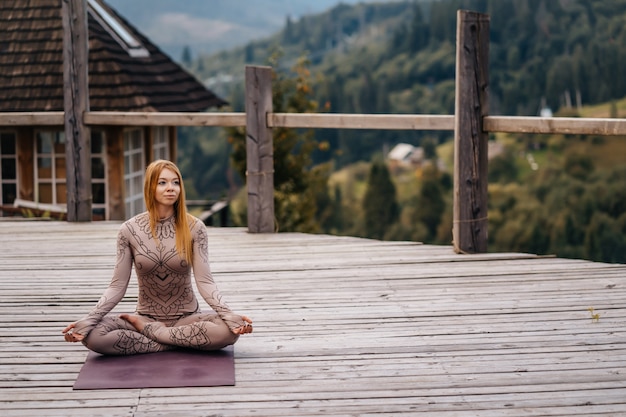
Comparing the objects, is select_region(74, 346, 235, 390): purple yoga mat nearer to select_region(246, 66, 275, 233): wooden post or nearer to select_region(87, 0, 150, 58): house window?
select_region(246, 66, 275, 233): wooden post

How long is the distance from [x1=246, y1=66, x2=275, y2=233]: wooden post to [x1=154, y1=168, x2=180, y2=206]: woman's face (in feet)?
10.6

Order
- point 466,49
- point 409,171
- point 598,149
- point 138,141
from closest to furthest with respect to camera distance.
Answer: point 466,49 → point 138,141 → point 598,149 → point 409,171

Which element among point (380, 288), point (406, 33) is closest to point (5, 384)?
point (380, 288)

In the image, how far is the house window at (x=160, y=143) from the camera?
53.7ft

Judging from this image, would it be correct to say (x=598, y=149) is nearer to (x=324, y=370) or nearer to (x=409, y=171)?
(x=409, y=171)

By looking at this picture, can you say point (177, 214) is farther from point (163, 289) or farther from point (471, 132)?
point (471, 132)

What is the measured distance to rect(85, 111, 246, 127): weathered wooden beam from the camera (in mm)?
8430

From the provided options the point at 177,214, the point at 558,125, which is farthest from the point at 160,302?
the point at 558,125

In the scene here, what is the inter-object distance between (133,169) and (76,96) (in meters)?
6.99

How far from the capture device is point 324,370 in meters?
4.59

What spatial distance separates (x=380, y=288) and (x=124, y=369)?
7.31 feet

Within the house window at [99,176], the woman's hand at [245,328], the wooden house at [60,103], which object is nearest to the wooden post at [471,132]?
the woman's hand at [245,328]

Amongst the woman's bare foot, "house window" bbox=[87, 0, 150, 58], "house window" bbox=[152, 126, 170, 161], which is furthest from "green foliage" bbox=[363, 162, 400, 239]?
the woman's bare foot

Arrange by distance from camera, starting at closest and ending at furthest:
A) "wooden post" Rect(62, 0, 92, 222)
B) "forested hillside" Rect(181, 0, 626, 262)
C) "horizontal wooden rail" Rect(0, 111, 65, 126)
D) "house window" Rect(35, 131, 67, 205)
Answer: "wooden post" Rect(62, 0, 92, 222)
"horizontal wooden rail" Rect(0, 111, 65, 126)
"house window" Rect(35, 131, 67, 205)
"forested hillside" Rect(181, 0, 626, 262)
